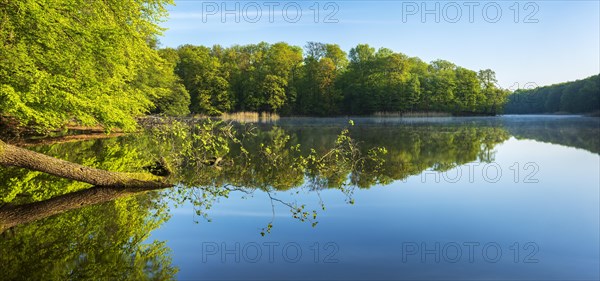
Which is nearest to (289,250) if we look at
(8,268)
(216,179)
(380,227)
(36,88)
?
(380,227)

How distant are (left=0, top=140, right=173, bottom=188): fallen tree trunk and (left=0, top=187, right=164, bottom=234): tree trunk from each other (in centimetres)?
25

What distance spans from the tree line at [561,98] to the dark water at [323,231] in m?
106

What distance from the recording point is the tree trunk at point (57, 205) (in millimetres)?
7473

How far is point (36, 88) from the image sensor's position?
11.6 m

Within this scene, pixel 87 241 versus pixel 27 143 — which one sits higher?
pixel 27 143

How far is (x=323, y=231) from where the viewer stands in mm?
7250

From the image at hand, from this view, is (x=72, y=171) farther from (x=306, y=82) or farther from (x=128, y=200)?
(x=306, y=82)

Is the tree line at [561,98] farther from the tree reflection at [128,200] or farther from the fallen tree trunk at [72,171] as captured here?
the fallen tree trunk at [72,171]

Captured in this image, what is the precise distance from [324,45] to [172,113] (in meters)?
44.3

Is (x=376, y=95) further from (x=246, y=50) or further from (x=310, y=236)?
(x=310, y=236)

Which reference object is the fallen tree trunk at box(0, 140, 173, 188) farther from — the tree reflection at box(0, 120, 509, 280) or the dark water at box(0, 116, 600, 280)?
the dark water at box(0, 116, 600, 280)

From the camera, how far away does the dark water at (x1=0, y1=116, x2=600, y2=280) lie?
18.2ft

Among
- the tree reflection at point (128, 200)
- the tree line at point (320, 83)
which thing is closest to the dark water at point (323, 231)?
the tree reflection at point (128, 200)

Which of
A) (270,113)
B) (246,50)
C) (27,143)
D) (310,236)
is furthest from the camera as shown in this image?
(246,50)
